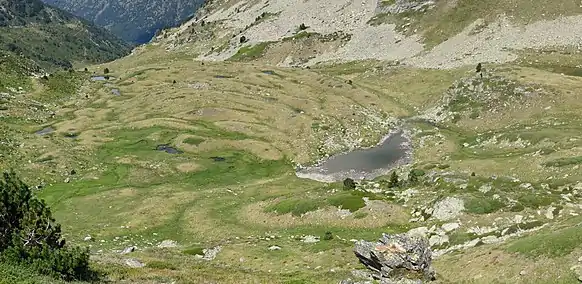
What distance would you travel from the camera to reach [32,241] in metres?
31.6

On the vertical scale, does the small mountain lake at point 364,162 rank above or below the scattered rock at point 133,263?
below

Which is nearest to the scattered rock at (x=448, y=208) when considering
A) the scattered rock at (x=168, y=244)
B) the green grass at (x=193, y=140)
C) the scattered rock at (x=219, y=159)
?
the scattered rock at (x=168, y=244)

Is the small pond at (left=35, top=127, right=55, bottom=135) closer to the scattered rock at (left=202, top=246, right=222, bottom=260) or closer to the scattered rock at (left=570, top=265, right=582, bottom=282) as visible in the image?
the scattered rock at (left=202, top=246, right=222, bottom=260)

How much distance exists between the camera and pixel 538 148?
260ft

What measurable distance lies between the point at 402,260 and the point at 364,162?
59.2 metres

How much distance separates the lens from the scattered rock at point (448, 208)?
177 ft

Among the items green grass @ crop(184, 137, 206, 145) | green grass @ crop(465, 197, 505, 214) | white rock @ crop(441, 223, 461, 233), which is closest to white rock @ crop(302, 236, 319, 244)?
white rock @ crop(441, 223, 461, 233)

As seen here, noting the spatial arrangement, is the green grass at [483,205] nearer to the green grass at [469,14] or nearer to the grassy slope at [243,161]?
the grassy slope at [243,161]

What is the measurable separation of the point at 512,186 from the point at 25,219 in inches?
2009

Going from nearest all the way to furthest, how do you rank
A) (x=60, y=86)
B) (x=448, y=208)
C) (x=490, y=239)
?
(x=490, y=239)
(x=448, y=208)
(x=60, y=86)

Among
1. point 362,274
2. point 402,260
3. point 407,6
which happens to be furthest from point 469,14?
point 402,260

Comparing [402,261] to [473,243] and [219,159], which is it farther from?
[219,159]

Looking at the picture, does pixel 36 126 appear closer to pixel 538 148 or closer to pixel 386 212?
pixel 386 212

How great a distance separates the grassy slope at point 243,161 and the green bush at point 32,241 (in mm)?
4756
